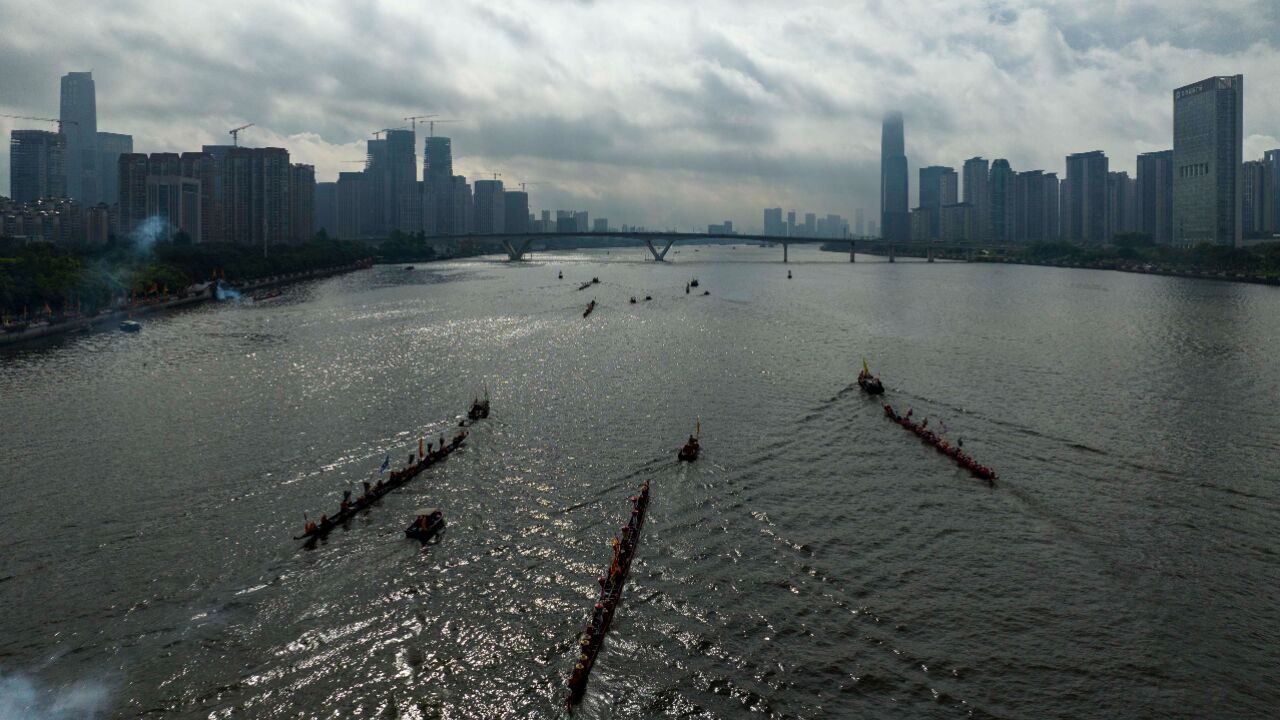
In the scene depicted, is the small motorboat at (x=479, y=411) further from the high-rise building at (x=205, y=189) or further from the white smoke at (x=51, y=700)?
the high-rise building at (x=205, y=189)

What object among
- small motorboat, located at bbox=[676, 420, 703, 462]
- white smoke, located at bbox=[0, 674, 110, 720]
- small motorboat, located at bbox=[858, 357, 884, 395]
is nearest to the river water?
white smoke, located at bbox=[0, 674, 110, 720]

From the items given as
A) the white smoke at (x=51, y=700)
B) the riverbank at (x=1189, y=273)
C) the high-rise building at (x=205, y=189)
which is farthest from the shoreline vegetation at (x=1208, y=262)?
the high-rise building at (x=205, y=189)

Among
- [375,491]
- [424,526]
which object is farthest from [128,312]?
[424,526]

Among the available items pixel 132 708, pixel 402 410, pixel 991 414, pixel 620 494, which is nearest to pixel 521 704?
pixel 132 708

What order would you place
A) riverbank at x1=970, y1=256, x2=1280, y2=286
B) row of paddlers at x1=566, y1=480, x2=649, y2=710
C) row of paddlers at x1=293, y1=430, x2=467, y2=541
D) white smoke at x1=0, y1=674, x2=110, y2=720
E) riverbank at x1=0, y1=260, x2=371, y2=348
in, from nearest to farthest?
white smoke at x1=0, y1=674, x2=110, y2=720, row of paddlers at x1=566, y1=480, x2=649, y2=710, row of paddlers at x1=293, y1=430, x2=467, y2=541, riverbank at x1=0, y1=260, x2=371, y2=348, riverbank at x1=970, y1=256, x2=1280, y2=286

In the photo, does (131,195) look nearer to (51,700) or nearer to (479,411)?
(479,411)

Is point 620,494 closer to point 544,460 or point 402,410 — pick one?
point 544,460

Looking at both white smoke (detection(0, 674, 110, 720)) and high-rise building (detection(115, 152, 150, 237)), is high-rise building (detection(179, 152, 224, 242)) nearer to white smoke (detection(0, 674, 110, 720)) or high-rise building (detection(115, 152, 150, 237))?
high-rise building (detection(115, 152, 150, 237))
